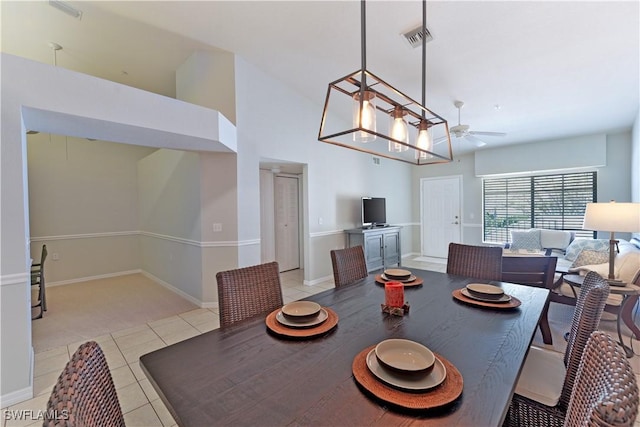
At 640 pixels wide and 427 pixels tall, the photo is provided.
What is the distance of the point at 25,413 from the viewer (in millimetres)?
1863

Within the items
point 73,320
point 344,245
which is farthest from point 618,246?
point 73,320

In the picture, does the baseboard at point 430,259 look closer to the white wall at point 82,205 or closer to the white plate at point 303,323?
the white plate at point 303,323

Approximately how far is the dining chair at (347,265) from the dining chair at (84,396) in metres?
1.52

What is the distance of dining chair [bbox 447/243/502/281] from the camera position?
235cm

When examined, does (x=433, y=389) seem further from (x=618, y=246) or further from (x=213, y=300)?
(x=618, y=246)

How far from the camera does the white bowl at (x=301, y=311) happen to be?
139 cm

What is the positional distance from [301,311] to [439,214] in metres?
6.46

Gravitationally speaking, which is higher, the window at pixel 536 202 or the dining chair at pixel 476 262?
the window at pixel 536 202

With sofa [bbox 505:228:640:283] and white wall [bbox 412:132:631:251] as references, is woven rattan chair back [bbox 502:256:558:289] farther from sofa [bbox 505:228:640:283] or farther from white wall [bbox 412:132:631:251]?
white wall [bbox 412:132:631:251]

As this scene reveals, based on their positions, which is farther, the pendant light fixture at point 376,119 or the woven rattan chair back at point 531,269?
the woven rattan chair back at point 531,269

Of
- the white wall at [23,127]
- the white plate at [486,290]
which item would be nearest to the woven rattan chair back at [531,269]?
the white plate at [486,290]

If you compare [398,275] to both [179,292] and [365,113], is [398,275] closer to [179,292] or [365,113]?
[365,113]

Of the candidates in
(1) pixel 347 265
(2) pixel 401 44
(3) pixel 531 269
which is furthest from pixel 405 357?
(2) pixel 401 44

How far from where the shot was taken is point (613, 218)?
248 centimetres
